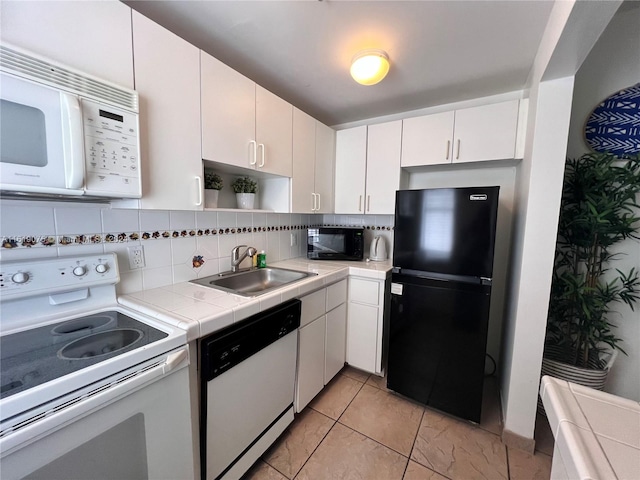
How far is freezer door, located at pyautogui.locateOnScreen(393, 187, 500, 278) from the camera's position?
1.50m

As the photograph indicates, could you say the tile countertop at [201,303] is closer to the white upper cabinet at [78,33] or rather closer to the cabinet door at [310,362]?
the cabinet door at [310,362]

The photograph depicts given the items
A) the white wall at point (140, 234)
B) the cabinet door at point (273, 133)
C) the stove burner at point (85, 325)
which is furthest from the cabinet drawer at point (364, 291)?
the stove burner at point (85, 325)

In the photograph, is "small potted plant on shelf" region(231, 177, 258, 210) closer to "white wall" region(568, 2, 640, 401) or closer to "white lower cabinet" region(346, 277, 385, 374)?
"white lower cabinet" region(346, 277, 385, 374)

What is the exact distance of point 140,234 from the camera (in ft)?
4.28

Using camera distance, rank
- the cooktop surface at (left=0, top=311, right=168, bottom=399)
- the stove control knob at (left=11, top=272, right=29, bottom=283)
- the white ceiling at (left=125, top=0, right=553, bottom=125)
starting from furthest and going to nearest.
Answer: the white ceiling at (left=125, top=0, right=553, bottom=125)
the stove control knob at (left=11, top=272, right=29, bottom=283)
the cooktop surface at (left=0, top=311, right=168, bottom=399)

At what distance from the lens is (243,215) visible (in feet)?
6.18

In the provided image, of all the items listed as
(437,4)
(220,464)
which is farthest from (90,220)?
(437,4)

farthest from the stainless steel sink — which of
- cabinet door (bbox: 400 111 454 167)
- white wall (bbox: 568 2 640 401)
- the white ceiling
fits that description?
white wall (bbox: 568 2 640 401)

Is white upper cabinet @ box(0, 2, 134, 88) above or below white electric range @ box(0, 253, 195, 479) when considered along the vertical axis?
above

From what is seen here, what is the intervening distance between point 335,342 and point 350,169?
1.49 m

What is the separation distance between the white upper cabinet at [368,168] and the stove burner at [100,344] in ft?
5.96

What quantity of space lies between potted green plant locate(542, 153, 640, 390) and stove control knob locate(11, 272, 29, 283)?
8.41 feet

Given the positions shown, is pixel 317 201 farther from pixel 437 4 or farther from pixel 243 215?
pixel 437 4

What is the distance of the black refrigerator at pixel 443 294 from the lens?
1529mm
